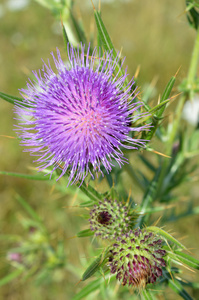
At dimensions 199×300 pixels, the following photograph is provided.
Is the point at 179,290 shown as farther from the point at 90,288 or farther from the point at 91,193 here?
the point at 91,193

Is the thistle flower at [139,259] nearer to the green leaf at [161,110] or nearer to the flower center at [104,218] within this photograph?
the flower center at [104,218]

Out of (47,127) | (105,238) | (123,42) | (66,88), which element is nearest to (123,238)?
(105,238)

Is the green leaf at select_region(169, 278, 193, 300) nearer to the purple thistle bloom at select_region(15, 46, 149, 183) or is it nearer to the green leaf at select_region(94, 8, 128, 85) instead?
the purple thistle bloom at select_region(15, 46, 149, 183)

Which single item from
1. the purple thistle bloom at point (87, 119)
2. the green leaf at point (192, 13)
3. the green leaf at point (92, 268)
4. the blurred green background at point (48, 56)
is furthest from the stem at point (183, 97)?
the blurred green background at point (48, 56)

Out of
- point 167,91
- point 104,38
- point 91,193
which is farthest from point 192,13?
point 91,193

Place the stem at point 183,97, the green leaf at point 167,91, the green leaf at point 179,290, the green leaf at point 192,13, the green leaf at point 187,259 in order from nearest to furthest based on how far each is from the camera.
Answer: the green leaf at point 187,259 → the green leaf at point 167,91 → the green leaf at point 179,290 → the green leaf at point 192,13 → the stem at point 183,97

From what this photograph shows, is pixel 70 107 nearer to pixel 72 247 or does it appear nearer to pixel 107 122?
pixel 107 122
